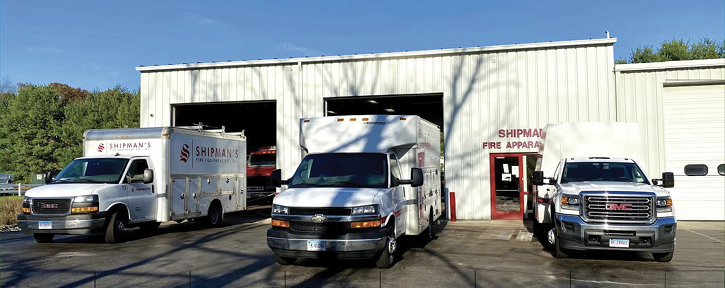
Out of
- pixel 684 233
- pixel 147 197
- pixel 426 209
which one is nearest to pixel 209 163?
pixel 147 197

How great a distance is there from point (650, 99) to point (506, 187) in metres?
5.25

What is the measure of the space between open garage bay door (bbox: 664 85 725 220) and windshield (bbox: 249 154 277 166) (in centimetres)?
1671

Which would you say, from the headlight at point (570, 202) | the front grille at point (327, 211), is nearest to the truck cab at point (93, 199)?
the front grille at point (327, 211)

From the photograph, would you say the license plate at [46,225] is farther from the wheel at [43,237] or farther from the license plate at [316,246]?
the license plate at [316,246]

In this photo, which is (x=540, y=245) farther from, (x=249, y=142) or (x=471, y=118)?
(x=249, y=142)

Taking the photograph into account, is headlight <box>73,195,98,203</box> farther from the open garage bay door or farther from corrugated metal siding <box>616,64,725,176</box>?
the open garage bay door

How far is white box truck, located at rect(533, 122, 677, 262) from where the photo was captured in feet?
28.7

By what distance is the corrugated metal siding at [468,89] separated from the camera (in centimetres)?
1728

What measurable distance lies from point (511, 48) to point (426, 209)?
878 cm

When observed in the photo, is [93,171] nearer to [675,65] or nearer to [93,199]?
[93,199]

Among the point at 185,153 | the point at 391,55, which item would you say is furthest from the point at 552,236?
the point at 391,55

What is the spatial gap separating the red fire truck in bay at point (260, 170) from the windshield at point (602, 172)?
16161mm

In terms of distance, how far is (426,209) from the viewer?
36.6ft

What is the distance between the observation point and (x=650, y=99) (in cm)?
1691
